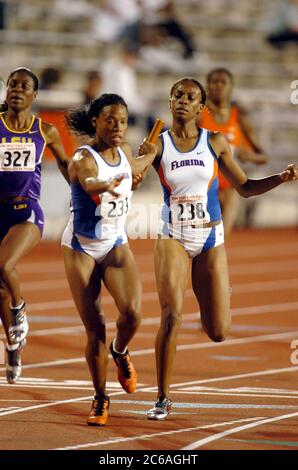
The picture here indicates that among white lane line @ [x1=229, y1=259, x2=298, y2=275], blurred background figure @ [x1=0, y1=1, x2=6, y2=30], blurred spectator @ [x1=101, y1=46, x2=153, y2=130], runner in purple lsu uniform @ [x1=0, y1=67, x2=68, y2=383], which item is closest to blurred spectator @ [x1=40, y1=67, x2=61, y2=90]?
blurred spectator @ [x1=101, y1=46, x2=153, y2=130]

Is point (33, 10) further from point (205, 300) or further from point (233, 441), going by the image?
point (233, 441)

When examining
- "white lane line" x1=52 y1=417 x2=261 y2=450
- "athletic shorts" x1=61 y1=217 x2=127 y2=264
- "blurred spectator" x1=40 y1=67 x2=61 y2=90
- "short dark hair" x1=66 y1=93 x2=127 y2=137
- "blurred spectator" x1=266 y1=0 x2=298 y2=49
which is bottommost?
"white lane line" x1=52 y1=417 x2=261 y2=450

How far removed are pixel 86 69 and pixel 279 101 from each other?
13.9 ft

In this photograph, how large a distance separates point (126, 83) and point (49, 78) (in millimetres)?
1580

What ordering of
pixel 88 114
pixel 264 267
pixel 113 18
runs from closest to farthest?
pixel 88 114, pixel 264 267, pixel 113 18

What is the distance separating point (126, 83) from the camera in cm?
2294

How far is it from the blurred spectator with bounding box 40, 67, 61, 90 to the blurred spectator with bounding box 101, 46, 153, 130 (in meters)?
0.87

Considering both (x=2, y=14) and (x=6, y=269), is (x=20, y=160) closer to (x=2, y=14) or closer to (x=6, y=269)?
(x=6, y=269)

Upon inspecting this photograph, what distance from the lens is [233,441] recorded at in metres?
7.62

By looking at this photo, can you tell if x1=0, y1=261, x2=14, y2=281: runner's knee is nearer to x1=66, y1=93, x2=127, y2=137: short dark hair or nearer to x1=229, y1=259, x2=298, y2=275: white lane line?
x1=66, y1=93, x2=127, y2=137: short dark hair

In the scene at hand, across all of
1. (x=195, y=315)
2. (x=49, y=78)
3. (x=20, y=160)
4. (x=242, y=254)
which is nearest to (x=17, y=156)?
(x=20, y=160)

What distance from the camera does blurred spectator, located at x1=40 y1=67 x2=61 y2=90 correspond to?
2212cm

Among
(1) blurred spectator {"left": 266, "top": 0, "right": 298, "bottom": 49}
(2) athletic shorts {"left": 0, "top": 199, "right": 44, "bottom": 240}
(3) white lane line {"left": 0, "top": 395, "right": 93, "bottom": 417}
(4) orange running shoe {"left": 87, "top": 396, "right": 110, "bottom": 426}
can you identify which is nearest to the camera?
(4) orange running shoe {"left": 87, "top": 396, "right": 110, "bottom": 426}
